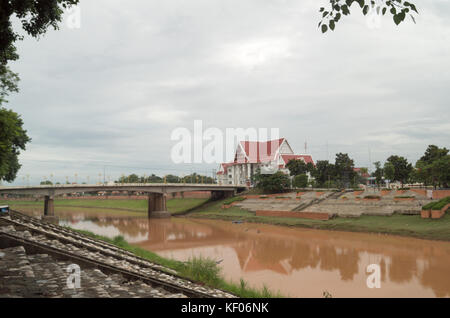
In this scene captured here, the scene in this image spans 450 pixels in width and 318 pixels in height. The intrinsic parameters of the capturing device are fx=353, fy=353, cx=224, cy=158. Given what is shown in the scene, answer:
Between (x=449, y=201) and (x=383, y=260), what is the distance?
13259mm

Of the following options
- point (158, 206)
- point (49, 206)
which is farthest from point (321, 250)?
point (49, 206)

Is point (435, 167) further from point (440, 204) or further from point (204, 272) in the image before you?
point (204, 272)

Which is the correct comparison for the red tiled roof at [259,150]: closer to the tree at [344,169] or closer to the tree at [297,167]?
the tree at [297,167]

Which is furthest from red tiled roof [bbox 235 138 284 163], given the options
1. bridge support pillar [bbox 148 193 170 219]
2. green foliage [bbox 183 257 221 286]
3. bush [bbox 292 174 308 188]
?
green foliage [bbox 183 257 221 286]

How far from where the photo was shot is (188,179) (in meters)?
104

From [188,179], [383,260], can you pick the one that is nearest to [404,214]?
[383,260]

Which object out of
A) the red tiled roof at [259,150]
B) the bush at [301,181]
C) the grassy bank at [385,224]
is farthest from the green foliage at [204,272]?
the red tiled roof at [259,150]

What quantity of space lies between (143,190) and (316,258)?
118ft

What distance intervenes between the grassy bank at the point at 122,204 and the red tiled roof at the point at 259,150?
58.9 feet

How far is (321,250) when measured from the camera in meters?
24.6

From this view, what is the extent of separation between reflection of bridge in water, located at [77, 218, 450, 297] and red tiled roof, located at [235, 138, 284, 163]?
40294 millimetres

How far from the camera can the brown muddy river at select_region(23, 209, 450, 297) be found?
15297 millimetres

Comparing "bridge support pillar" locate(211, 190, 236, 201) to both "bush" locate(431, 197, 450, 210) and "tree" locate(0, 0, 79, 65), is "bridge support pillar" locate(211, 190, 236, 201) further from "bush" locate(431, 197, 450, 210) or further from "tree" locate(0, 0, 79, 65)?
"tree" locate(0, 0, 79, 65)

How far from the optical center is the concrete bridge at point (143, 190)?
46.2 meters
